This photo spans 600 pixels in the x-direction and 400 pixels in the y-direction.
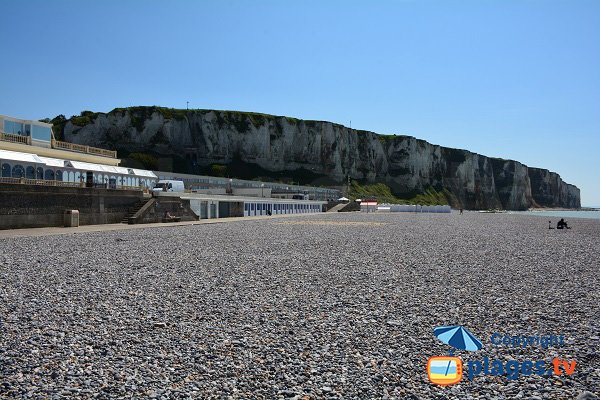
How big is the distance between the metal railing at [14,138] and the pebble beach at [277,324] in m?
23.1

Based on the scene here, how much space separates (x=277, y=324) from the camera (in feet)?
29.2

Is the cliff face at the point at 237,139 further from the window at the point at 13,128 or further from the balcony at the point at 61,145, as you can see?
the window at the point at 13,128

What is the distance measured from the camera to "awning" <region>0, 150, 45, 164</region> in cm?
3302

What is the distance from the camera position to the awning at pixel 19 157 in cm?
3302

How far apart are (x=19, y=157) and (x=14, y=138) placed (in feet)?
11.7

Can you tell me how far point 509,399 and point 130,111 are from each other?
536ft

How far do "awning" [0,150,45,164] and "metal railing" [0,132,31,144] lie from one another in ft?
5.01

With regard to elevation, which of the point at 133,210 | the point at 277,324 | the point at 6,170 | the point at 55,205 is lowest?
the point at 277,324

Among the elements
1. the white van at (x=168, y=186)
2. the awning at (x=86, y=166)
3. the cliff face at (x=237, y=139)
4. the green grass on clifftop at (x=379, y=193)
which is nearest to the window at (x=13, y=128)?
the awning at (x=86, y=166)

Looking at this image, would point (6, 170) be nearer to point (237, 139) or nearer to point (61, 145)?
point (61, 145)

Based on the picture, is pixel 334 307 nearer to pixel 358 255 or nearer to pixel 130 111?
pixel 358 255

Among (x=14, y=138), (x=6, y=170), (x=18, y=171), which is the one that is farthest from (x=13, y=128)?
(x=6, y=170)

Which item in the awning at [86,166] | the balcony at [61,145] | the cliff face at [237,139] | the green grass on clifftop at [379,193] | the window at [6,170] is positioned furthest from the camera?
the green grass on clifftop at [379,193]

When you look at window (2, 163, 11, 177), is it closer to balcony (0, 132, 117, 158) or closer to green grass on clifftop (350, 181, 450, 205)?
balcony (0, 132, 117, 158)
